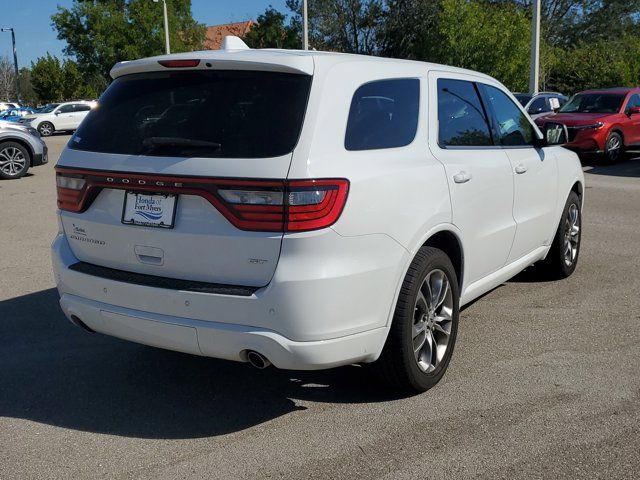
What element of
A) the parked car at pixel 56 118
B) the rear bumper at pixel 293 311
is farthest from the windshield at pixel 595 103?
the parked car at pixel 56 118

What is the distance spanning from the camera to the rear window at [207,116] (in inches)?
136

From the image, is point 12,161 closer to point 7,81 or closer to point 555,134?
point 555,134

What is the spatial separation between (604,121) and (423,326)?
1361 centimetres

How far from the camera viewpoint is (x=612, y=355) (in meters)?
4.71

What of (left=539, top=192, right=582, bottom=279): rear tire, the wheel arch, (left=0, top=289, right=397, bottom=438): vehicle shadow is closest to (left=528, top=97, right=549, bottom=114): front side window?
the wheel arch

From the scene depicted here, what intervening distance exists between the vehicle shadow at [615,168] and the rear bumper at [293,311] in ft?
41.8

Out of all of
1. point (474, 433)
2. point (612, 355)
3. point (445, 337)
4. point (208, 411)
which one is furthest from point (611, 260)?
point (208, 411)

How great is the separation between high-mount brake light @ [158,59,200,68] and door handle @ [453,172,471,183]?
1.63 m

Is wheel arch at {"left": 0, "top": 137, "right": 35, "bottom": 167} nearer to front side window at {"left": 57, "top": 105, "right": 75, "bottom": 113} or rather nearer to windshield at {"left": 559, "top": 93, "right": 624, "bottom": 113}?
windshield at {"left": 559, "top": 93, "right": 624, "bottom": 113}

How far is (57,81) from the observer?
60344mm

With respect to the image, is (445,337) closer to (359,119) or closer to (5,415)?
(359,119)

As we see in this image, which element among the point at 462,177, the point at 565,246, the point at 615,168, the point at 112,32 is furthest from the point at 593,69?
the point at 462,177

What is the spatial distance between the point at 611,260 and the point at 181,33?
2136 inches

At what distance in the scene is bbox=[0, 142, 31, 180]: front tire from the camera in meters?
15.0
